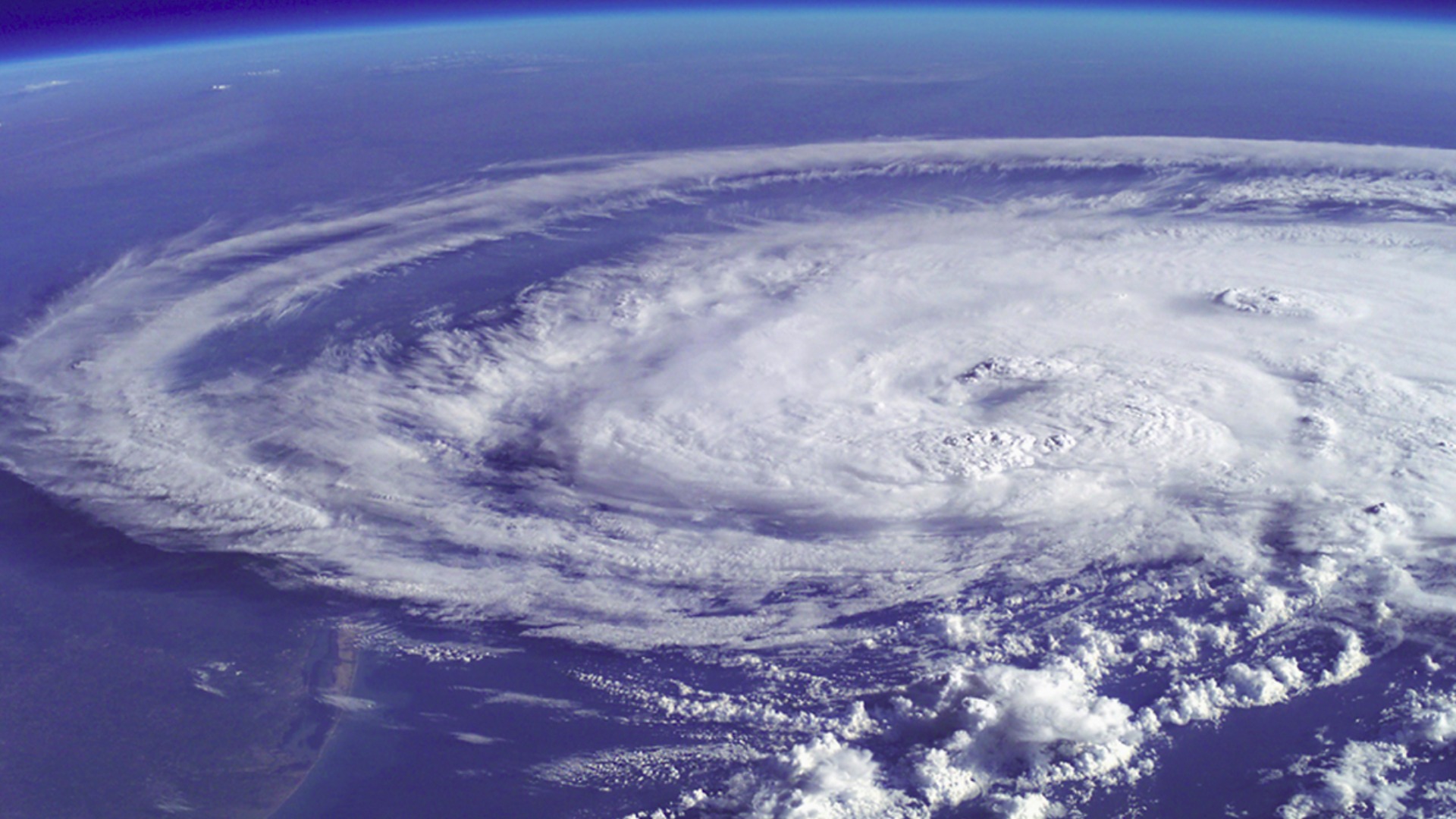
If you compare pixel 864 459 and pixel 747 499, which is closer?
pixel 747 499

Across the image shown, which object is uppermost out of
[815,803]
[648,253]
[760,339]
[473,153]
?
[473,153]

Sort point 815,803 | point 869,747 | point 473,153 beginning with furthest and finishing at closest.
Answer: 1. point 473,153
2. point 869,747
3. point 815,803

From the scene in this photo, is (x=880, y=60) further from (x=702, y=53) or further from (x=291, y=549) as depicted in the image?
(x=291, y=549)

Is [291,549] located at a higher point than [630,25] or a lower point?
lower

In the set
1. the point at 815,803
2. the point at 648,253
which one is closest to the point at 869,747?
the point at 815,803

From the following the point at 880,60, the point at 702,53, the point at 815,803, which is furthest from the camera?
the point at 702,53

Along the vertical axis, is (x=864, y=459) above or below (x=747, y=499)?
above

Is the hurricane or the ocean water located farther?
the hurricane

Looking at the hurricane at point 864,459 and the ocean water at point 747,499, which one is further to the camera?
the hurricane at point 864,459
